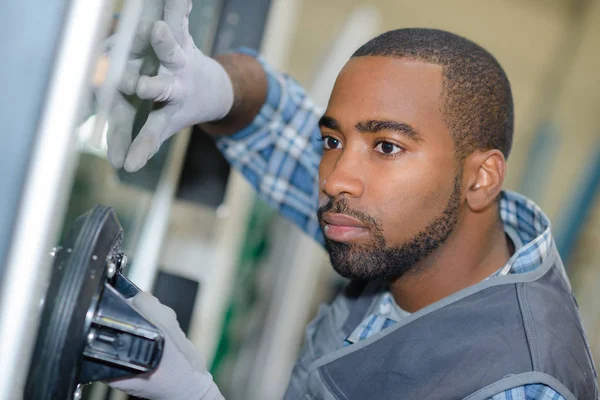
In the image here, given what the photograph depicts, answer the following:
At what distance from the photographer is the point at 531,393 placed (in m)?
0.83

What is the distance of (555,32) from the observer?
3.33 metres

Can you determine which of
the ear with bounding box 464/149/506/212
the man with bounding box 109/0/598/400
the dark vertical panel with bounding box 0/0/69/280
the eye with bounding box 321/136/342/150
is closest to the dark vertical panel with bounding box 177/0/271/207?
the man with bounding box 109/0/598/400

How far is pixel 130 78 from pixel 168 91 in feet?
0.38

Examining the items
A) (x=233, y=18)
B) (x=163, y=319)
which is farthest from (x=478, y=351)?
(x=233, y=18)

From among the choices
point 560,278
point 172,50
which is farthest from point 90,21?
point 560,278

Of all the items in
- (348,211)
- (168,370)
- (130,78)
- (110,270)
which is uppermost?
(130,78)

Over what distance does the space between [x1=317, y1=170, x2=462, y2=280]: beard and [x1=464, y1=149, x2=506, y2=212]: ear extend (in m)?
0.03

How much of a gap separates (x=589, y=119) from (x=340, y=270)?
2.97 metres

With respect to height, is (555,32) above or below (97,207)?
above

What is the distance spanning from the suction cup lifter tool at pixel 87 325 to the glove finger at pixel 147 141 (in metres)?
0.20

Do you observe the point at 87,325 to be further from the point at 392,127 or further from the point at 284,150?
the point at 284,150

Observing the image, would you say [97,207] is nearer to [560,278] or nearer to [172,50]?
[172,50]

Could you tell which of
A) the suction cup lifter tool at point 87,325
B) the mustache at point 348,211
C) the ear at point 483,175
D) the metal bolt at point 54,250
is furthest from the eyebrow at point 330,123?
the metal bolt at point 54,250

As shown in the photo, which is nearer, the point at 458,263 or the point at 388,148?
the point at 388,148
